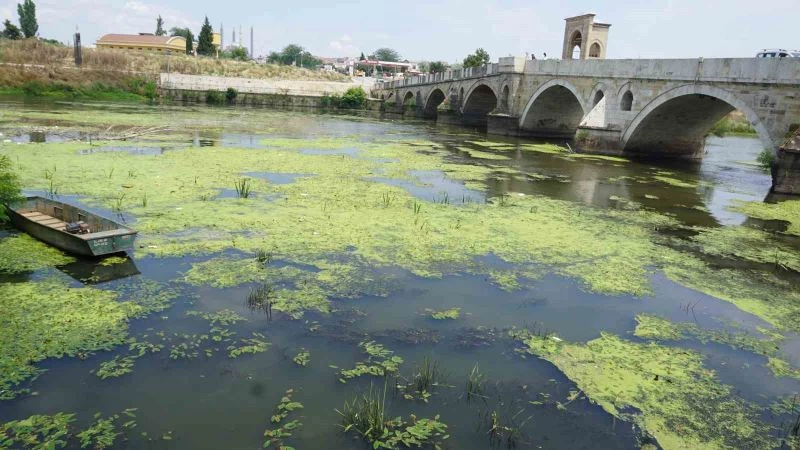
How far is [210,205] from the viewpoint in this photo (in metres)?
10.9

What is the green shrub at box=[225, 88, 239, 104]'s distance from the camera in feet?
166

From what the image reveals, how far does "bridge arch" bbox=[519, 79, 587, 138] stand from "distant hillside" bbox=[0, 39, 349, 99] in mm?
34970

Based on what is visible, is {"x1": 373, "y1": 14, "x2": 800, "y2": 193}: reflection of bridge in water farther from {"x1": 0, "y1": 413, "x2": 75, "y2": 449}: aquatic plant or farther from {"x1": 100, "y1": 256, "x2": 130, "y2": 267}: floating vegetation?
{"x1": 0, "y1": 413, "x2": 75, "y2": 449}: aquatic plant

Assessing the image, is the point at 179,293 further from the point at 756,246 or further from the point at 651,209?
the point at 651,209

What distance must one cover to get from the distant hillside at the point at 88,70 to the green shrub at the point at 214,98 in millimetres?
4892

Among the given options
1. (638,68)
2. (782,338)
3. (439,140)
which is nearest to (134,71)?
(439,140)

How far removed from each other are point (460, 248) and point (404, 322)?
3082 millimetres

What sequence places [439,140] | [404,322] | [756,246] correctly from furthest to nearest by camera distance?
1. [439,140]
2. [756,246]
3. [404,322]

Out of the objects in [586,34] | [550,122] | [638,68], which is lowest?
[550,122]

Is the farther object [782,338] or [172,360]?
[782,338]

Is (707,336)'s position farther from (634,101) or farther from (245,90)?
(245,90)

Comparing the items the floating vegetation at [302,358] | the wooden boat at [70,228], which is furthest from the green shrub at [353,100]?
the floating vegetation at [302,358]

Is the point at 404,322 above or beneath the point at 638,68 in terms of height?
beneath

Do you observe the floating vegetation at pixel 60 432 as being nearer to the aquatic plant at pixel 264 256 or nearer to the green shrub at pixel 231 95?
the aquatic plant at pixel 264 256
